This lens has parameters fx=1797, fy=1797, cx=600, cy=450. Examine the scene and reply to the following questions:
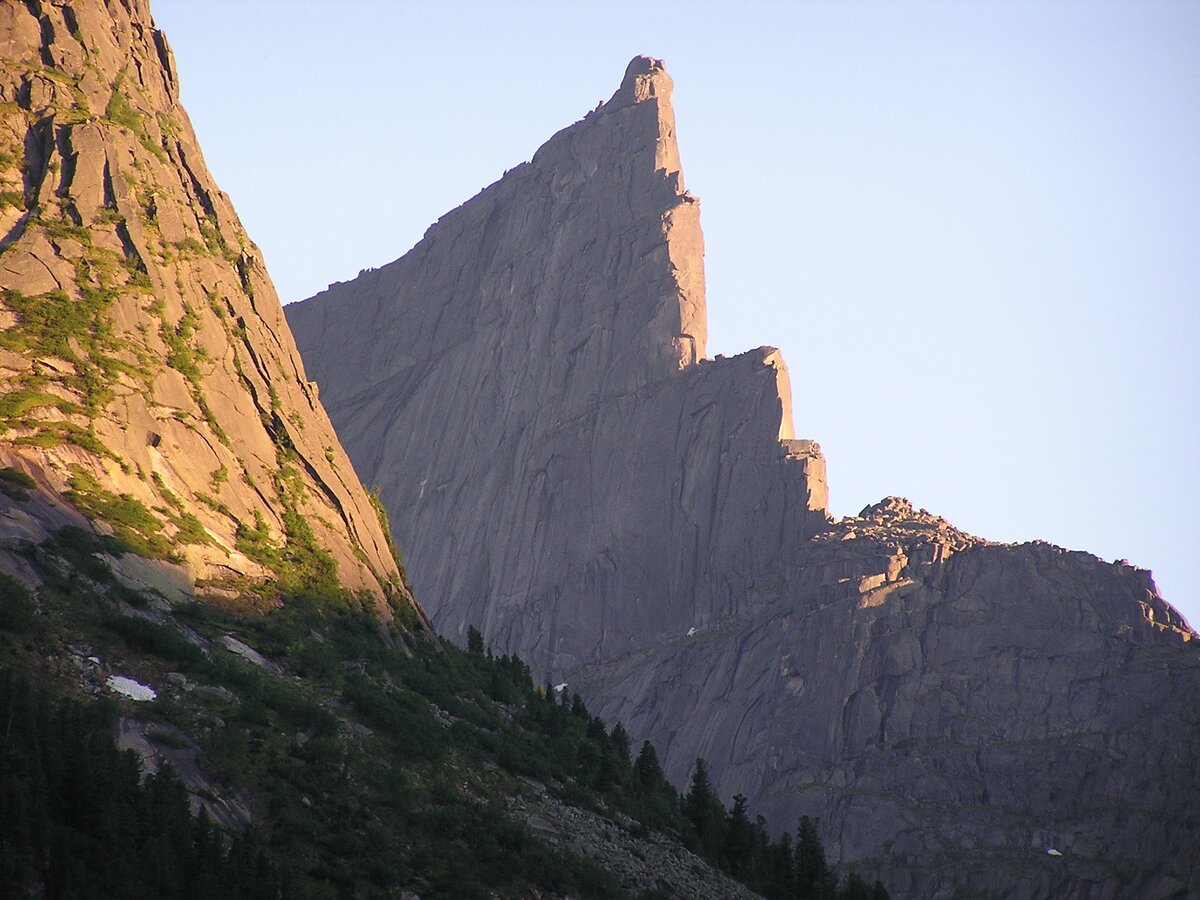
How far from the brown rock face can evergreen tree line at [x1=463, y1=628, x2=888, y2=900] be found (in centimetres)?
1007

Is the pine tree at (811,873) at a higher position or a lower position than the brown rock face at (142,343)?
lower

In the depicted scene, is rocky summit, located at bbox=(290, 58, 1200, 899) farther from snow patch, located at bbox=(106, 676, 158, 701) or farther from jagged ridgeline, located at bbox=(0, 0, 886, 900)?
snow patch, located at bbox=(106, 676, 158, 701)

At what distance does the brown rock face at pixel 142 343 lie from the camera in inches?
2771

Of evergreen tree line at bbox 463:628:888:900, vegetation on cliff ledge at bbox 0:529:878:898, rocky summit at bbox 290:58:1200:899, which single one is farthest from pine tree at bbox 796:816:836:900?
rocky summit at bbox 290:58:1200:899

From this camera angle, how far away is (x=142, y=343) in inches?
3091

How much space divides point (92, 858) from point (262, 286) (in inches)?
2068

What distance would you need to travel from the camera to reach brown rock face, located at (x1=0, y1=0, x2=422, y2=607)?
7038 cm

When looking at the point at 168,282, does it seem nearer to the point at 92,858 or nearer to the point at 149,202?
the point at 149,202

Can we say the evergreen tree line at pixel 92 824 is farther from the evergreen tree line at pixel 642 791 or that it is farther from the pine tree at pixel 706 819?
the pine tree at pixel 706 819

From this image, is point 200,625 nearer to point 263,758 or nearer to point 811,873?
point 263,758

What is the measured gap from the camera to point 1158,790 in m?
161

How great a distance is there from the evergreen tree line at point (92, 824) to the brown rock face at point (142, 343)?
13451 mm

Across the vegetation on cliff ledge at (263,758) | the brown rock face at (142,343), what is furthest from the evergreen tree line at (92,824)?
the brown rock face at (142,343)

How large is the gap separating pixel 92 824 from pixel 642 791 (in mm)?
46677
